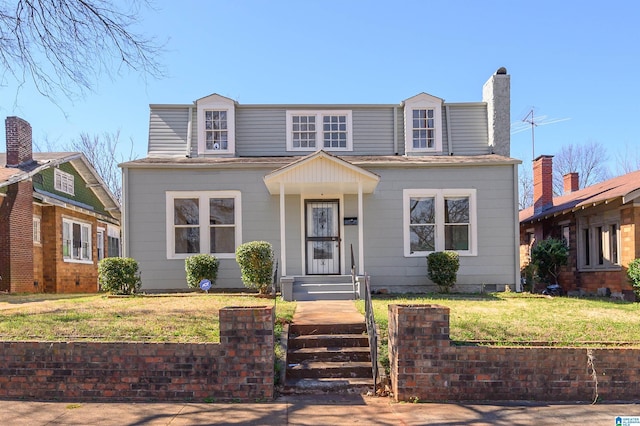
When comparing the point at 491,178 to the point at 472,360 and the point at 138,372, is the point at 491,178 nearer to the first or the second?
the point at 472,360

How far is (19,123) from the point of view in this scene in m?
18.5

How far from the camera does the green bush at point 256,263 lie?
12.2 meters

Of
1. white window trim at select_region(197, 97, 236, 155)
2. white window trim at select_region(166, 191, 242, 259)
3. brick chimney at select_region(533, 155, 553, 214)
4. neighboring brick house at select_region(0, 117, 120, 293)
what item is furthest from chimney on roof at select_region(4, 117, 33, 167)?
brick chimney at select_region(533, 155, 553, 214)

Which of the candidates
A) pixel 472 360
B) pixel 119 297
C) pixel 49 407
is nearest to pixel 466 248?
pixel 472 360

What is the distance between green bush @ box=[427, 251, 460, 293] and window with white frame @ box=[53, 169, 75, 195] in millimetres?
14902

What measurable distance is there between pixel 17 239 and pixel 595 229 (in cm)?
1811

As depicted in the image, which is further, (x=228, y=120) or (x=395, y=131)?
(x=395, y=131)

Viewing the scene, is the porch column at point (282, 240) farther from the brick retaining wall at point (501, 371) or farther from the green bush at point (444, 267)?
the brick retaining wall at point (501, 371)

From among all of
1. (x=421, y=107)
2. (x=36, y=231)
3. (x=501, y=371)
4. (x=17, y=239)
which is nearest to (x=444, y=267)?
(x=421, y=107)

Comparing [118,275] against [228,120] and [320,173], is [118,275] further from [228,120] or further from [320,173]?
[320,173]

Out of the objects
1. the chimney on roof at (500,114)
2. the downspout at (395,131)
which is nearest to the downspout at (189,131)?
the downspout at (395,131)

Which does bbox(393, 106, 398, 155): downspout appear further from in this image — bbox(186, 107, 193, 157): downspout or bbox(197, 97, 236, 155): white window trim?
bbox(186, 107, 193, 157): downspout

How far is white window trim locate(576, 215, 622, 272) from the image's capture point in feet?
48.0

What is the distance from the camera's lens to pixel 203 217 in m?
13.9
